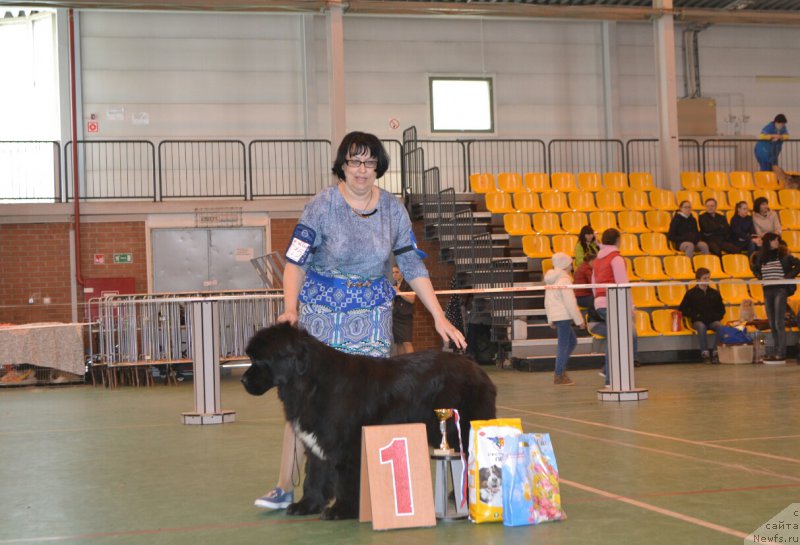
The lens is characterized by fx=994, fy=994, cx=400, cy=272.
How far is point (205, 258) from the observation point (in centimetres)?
1720

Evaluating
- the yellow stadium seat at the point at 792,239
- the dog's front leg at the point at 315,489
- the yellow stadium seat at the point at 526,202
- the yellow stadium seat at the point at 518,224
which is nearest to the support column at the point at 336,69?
the yellow stadium seat at the point at 518,224

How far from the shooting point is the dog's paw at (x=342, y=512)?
13.9 feet

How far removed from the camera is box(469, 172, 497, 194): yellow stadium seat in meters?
17.5

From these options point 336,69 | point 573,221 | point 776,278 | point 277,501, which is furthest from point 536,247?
point 277,501

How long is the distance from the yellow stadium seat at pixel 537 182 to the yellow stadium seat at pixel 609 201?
0.93 m

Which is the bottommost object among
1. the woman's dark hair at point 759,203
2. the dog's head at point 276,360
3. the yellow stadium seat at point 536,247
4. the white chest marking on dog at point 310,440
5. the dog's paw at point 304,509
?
the dog's paw at point 304,509

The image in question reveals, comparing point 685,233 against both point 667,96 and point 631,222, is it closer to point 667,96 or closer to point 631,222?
point 631,222

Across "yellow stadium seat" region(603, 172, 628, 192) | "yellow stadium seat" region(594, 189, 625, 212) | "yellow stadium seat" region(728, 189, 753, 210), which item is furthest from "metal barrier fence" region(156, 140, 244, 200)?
"yellow stadium seat" region(728, 189, 753, 210)

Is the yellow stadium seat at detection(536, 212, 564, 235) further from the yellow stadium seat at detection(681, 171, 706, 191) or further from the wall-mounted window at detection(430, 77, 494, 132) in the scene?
the wall-mounted window at detection(430, 77, 494, 132)

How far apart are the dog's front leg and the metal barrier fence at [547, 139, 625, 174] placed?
15591 mm

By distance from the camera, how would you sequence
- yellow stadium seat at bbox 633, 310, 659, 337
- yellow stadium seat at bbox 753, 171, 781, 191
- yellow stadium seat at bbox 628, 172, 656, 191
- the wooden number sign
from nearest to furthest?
1. the wooden number sign
2. yellow stadium seat at bbox 633, 310, 659, 337
3. yellow stadium seat at bbox 628, 172, 656, 191
4. yellow stadium seat at bbox 753, 171, 781, 191

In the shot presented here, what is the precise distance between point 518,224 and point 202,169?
5.85 metres

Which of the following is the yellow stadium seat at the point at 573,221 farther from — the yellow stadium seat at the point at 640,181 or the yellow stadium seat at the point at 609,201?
the yellow stadium seat at the point at 640,181

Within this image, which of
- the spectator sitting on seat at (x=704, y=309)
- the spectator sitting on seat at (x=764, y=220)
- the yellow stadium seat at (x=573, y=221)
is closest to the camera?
the spectator sitting on seat at (x=704, y=309)
